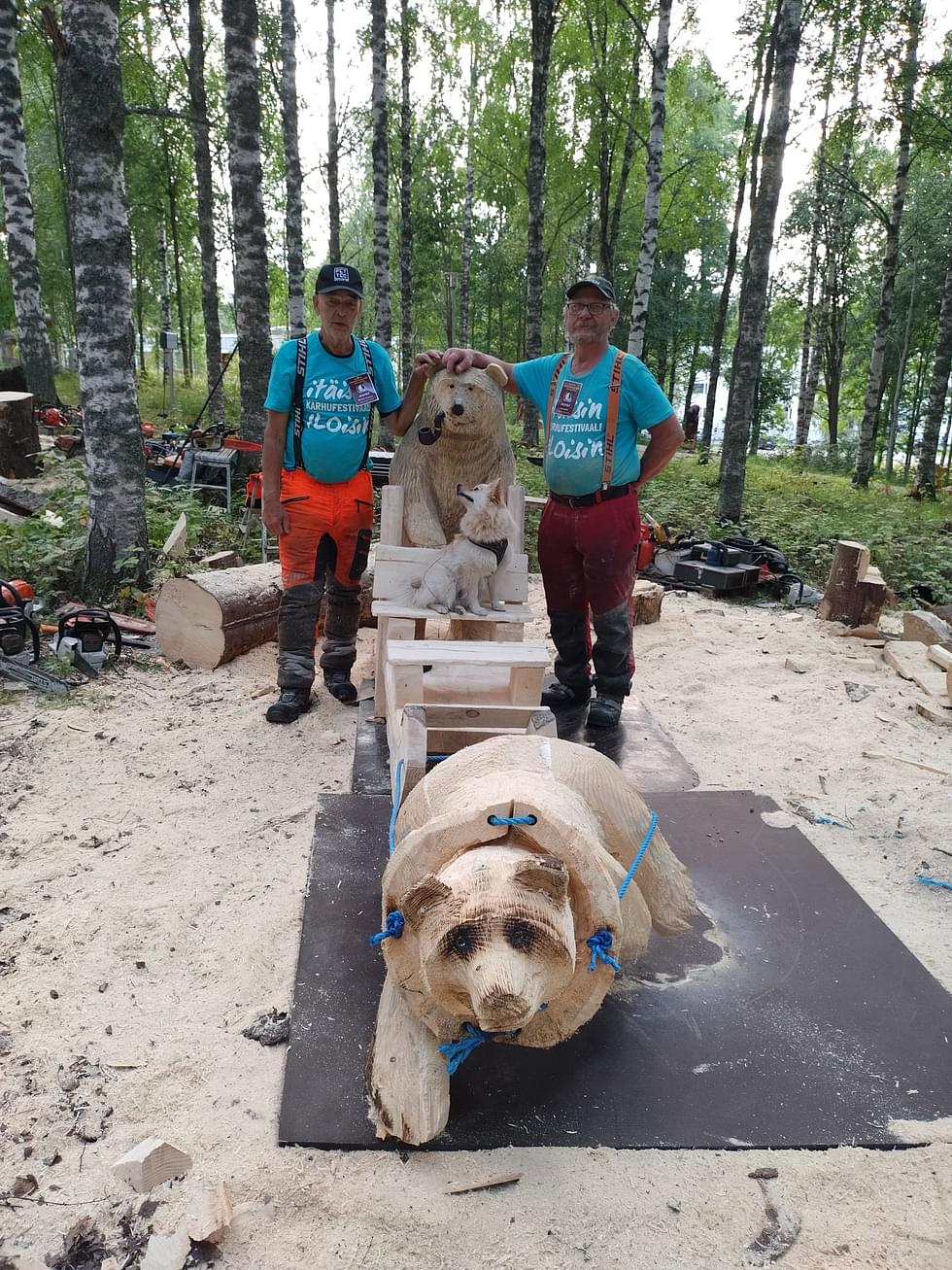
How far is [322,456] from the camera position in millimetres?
3861

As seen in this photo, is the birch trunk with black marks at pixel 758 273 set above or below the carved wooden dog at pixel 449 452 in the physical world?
above

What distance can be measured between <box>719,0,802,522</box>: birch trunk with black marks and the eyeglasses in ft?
18.4

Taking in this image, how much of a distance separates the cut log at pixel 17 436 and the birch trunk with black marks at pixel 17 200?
2.36m

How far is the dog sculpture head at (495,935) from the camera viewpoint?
1.44 m

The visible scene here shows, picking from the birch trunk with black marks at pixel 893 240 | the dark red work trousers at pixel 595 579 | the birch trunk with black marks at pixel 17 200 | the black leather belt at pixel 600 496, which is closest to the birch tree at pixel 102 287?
the dark red work trousers at pixel 595 579

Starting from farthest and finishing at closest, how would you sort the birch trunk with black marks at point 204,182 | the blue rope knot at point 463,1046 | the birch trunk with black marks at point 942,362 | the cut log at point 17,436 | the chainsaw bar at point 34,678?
1. the birch trunk with black marks at point 204,182
2. the birch trunk with black marks at point 942,362
3. the cut log at point 17,436
4. the chainsaw bar at point 34,678
5. the blue rope knot at point 463,1046

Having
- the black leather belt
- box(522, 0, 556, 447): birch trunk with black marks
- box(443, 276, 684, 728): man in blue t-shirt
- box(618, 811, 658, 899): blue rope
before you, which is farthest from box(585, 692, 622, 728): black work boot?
box(522, 0, 556, 447): birch trunk with black marks

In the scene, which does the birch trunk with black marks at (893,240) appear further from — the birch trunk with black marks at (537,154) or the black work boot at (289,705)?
the black work boot at (289,705)

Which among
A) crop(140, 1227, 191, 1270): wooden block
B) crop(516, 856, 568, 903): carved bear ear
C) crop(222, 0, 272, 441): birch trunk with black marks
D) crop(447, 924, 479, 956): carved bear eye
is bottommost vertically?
crop(140, 1227, 191, 1270): wooden block

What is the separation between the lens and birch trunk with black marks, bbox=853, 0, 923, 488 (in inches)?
415

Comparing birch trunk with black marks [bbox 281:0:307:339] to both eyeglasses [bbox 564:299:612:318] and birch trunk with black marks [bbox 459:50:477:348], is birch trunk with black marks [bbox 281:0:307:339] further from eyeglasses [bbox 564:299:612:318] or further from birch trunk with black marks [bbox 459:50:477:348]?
eyeglasses [bbox 564:299:612:318]

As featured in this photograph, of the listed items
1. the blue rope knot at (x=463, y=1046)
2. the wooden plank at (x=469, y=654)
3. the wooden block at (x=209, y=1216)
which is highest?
the wooden plank at (x=469, y=654)

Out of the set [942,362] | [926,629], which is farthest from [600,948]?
[942,362]

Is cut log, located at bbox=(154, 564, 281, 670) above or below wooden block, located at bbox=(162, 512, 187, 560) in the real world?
below
